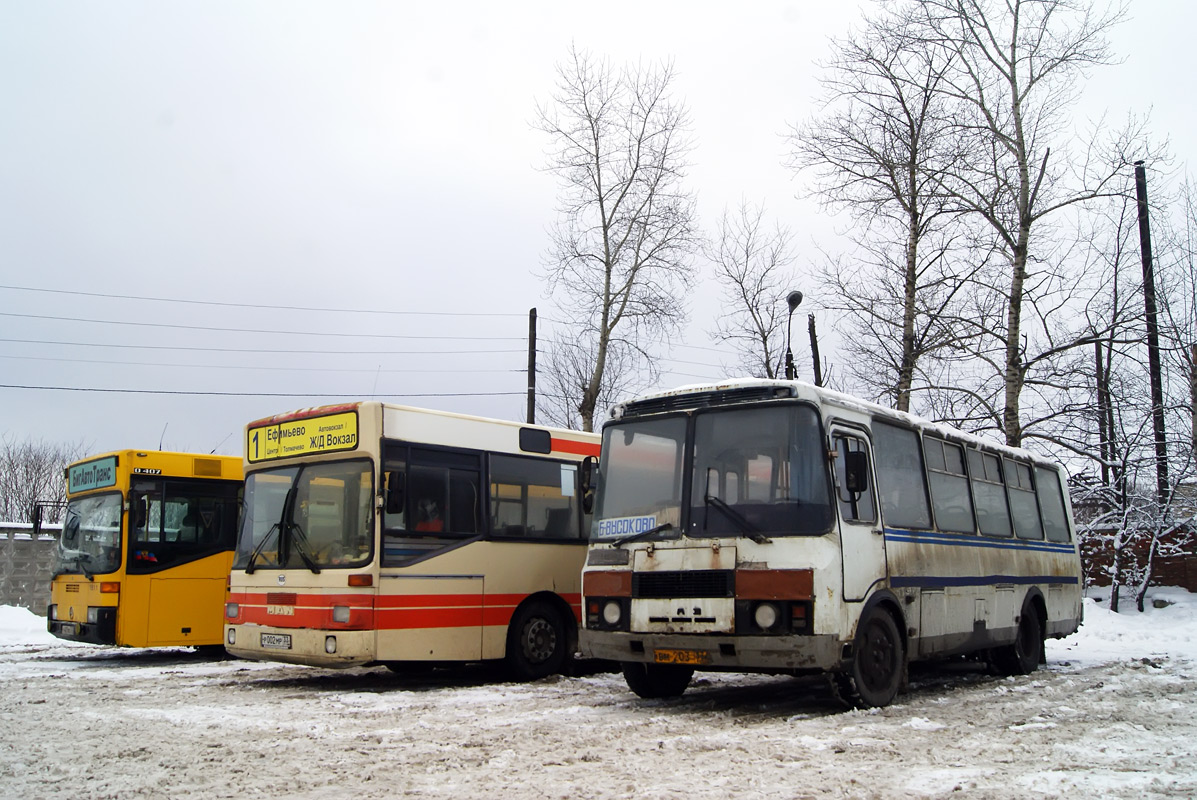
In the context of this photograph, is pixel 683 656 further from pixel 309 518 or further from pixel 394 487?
pixel 309 518

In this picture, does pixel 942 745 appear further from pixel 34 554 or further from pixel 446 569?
pixel 34 554

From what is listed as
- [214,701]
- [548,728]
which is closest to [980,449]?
[548,728]

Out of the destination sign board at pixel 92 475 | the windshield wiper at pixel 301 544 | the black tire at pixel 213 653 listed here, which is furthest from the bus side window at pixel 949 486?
the destination sign board at pixel 92 475

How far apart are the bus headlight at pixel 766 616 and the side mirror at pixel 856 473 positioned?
3.98 ft

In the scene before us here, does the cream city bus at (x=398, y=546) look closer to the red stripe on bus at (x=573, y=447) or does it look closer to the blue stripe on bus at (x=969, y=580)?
the red stripe on bus at (x=573, y=447)

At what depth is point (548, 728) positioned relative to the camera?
26.8 ft

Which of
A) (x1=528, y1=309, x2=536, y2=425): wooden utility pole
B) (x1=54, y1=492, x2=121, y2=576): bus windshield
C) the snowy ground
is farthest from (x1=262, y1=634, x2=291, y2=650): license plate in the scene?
(x1=528, y1=309, x2=536, y2=425): wooden utility pole

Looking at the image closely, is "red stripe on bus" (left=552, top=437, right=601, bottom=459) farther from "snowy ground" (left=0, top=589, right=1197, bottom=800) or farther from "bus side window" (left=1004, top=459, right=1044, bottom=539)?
"bus side window" (left=1004, top=459, right=1044, bottom=539)

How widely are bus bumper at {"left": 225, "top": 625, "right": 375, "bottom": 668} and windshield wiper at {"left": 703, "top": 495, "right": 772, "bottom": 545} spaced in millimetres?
3805

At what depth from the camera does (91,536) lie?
48.1ft

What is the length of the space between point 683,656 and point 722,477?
1.54 m

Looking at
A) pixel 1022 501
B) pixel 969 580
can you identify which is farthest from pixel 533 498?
pixel 1022 501

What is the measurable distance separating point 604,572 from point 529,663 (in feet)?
10.5

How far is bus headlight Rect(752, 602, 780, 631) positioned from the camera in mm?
8414
